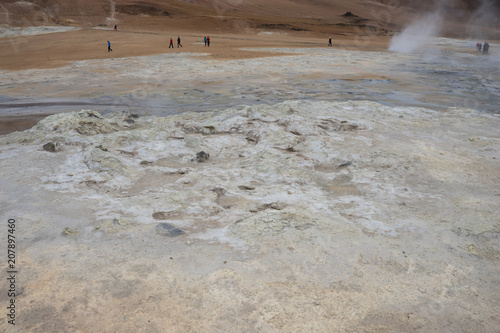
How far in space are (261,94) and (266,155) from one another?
21.1 feet

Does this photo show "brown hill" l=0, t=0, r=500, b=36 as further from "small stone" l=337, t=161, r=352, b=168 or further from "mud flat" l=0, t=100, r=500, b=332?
"small stone" l=337, t=161, r=352, b=168

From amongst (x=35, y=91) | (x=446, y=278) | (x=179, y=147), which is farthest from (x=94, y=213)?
(x=35, y=91)

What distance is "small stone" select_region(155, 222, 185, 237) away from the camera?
359 cm

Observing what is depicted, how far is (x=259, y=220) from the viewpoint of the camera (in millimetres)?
3719

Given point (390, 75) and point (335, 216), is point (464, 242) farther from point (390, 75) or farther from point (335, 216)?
point (390, 75)

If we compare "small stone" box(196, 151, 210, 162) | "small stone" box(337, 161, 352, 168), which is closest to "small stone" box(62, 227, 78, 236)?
"small stone" box(196, 151, 210, 162)

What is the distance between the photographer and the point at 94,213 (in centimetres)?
391

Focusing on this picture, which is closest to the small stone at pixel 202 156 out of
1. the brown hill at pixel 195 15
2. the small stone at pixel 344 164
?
the small stone at pixel 344 164

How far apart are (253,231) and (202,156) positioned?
2589 mm

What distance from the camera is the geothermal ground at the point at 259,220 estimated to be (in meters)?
2.73

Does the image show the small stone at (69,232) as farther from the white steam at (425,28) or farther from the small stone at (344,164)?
the white steam at (425,28)

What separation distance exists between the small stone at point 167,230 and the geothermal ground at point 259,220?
0.02 m

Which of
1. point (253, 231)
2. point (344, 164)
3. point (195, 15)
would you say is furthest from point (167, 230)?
point (195, 15)

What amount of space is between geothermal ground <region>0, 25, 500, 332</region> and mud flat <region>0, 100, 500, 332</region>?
17 millimetres
